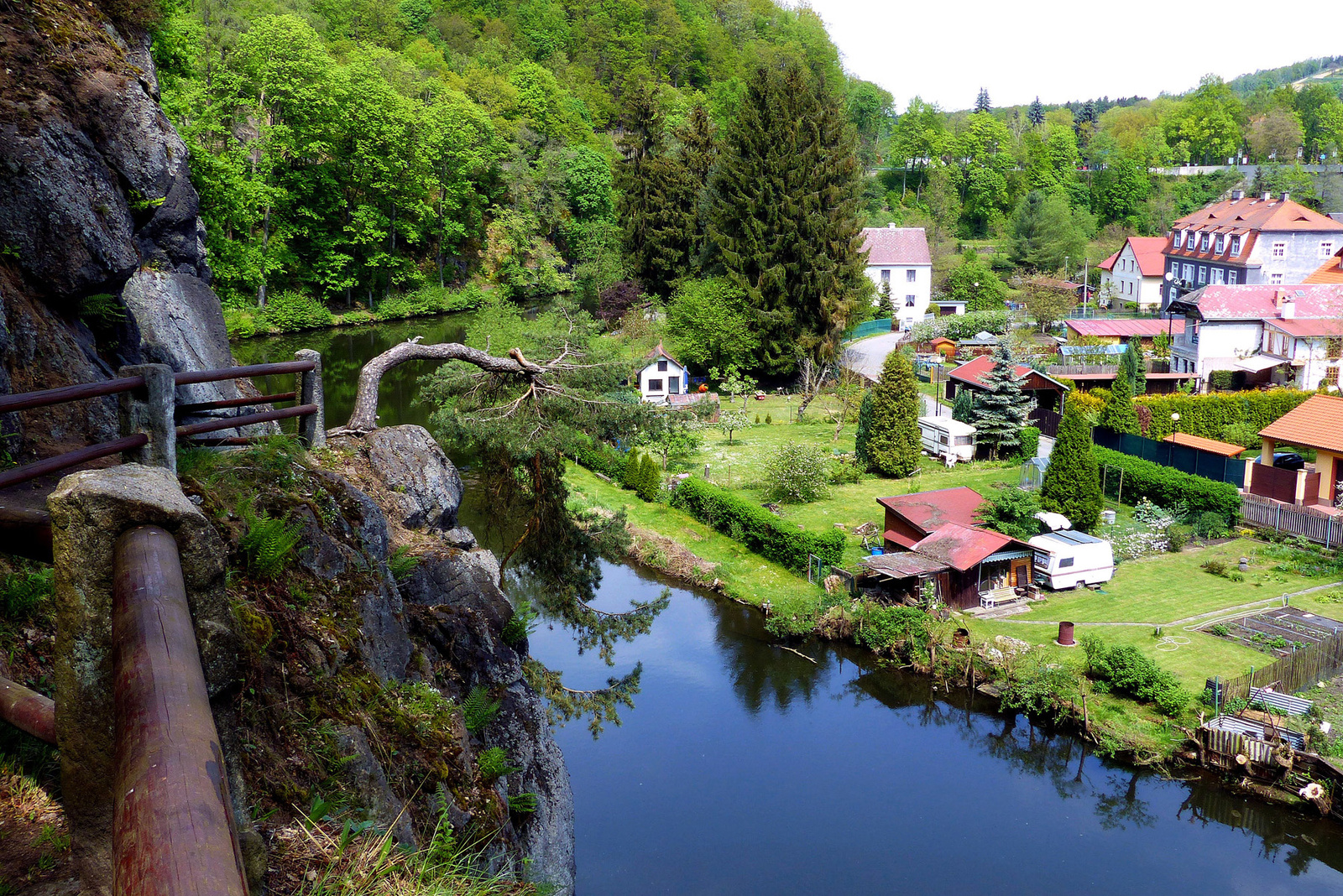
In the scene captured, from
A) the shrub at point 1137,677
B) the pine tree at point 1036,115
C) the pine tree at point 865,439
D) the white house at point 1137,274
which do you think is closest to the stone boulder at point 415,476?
the shrub at point 1137,677

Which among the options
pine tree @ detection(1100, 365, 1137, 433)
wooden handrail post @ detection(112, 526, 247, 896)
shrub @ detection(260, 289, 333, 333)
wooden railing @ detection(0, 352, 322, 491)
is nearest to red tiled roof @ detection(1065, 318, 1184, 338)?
pine tree @ detection(1100, 365, 1137, 433)

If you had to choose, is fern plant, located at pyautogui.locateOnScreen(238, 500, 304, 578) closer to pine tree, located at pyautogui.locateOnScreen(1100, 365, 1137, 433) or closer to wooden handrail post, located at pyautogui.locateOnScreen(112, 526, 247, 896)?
wooden handrail post, located at pyautogui.locateOnScreen(112, 526, 247, 896)

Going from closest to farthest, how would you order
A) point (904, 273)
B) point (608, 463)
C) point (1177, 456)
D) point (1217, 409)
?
point (1177, 456) → point (608, 463) → point (1217, 409) → point (904, 273)

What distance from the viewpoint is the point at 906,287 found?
60438 millimetres

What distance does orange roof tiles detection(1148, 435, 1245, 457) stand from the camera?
89.2 ft

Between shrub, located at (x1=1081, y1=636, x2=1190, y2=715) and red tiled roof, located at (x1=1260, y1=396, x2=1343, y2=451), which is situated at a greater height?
red tiled roof, located at (x1=1260, y1=396, x2=1343, y2=451)

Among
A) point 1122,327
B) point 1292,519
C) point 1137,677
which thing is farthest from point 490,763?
point 1122,327

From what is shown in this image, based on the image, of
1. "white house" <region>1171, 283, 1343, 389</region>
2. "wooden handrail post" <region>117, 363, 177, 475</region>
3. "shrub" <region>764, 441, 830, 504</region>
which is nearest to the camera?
"wooden handrail post" <region>117, 363, 177, 475</region>

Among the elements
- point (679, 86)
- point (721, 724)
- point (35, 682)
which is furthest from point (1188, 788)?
point (679, 86)

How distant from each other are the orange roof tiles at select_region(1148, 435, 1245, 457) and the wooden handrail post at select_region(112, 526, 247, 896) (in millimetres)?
29950

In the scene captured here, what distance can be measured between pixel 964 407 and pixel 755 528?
36.9ft

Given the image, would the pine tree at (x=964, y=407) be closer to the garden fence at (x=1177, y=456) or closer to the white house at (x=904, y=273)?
the garden fence at (x=1177, y=456)

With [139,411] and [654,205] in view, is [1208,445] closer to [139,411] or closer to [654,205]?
[139,411]

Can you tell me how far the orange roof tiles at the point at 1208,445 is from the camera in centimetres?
2719
